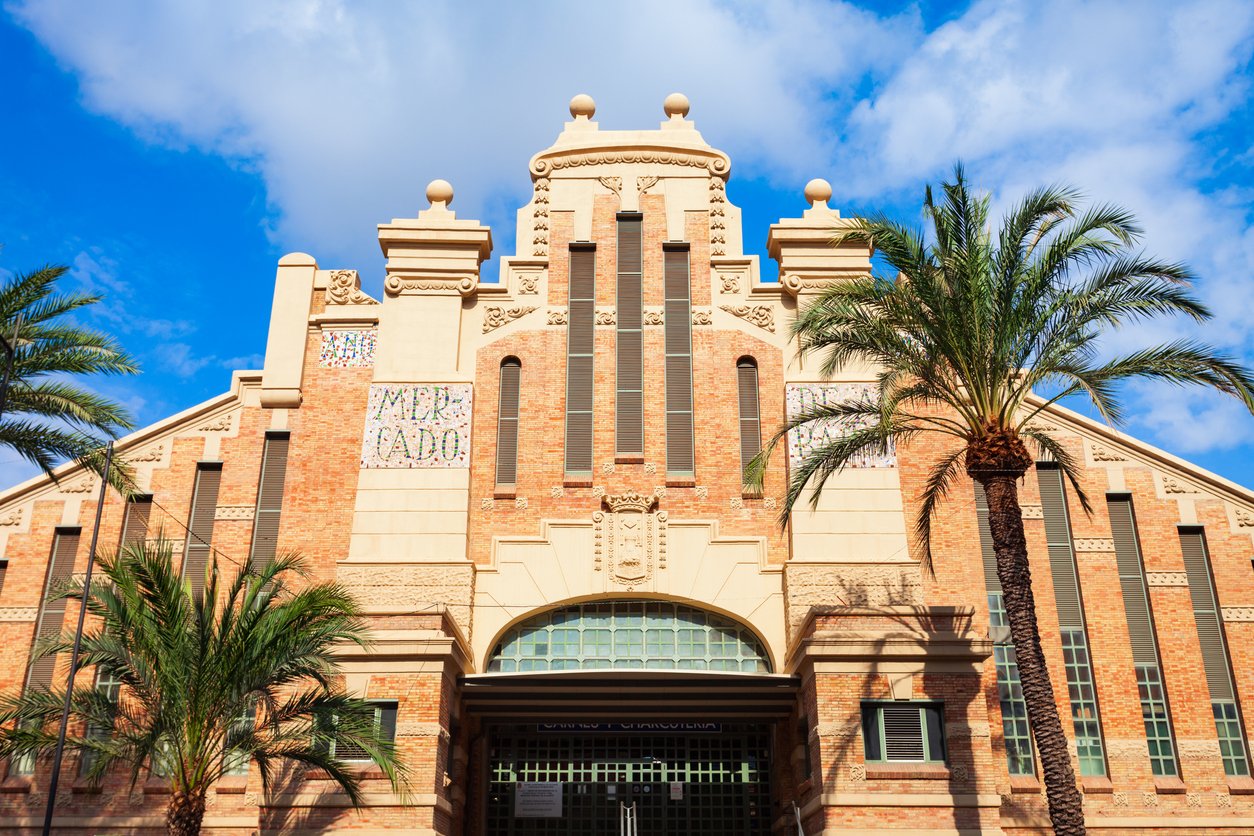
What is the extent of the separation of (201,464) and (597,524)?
8.36 meters

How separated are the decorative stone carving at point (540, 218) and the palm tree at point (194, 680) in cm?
1006

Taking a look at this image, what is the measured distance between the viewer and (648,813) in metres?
23.2

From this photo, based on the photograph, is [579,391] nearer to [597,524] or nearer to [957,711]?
[597,524]

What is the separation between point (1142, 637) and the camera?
2319cm

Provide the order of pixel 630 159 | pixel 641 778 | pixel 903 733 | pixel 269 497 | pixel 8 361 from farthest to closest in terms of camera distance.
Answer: pixel 630 159
pixel 269 497
pixel 641 778
pixel 903 733
pixel 8 361

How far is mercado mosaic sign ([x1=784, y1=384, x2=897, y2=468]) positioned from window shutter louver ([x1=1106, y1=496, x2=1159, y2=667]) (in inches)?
189

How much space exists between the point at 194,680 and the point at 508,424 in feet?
29.0

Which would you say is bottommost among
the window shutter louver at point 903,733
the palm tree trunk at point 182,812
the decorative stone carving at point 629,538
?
the palm tree trunk at point 182,812

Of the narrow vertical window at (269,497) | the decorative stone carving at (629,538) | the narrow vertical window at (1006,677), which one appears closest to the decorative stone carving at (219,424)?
the narrow vertical window at (269,497)

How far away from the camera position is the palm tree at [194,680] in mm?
17422

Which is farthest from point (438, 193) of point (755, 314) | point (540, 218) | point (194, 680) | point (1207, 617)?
point (1207, 617)

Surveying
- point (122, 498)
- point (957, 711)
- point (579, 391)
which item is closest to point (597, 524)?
point (579, 391)

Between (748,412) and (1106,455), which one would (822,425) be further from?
(1106,455)

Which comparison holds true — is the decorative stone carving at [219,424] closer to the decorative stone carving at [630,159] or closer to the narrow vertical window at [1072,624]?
the decorative stone carving at [630,159]
